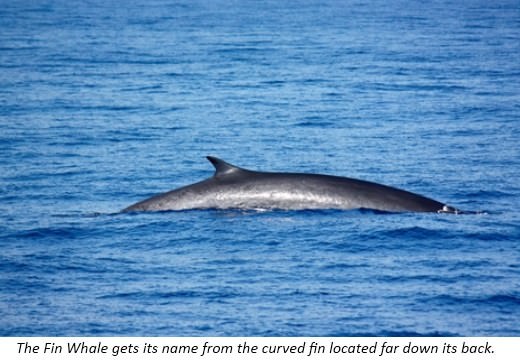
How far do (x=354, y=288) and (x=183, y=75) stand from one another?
28046mm

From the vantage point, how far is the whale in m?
16.4

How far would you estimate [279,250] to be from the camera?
14938 millimetres

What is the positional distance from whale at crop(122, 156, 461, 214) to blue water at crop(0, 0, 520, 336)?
0.21 meters

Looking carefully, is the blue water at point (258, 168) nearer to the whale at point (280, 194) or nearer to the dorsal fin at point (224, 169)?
the whale at point (280, 194)

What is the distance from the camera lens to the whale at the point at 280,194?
16359 mm

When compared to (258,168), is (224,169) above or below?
above

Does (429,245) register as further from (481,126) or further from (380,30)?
(380,30)

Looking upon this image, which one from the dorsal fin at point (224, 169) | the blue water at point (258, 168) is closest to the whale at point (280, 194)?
the dorsal fin at point (224, 169)

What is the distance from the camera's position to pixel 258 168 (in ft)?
73.2

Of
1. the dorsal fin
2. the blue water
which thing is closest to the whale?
the dorsal fin

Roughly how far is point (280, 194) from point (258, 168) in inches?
Answer: 234

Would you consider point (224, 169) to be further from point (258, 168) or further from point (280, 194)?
point (258, 168)

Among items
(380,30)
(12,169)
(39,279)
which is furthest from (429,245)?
(380,30)

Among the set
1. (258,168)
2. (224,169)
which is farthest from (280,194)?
(258,168)
